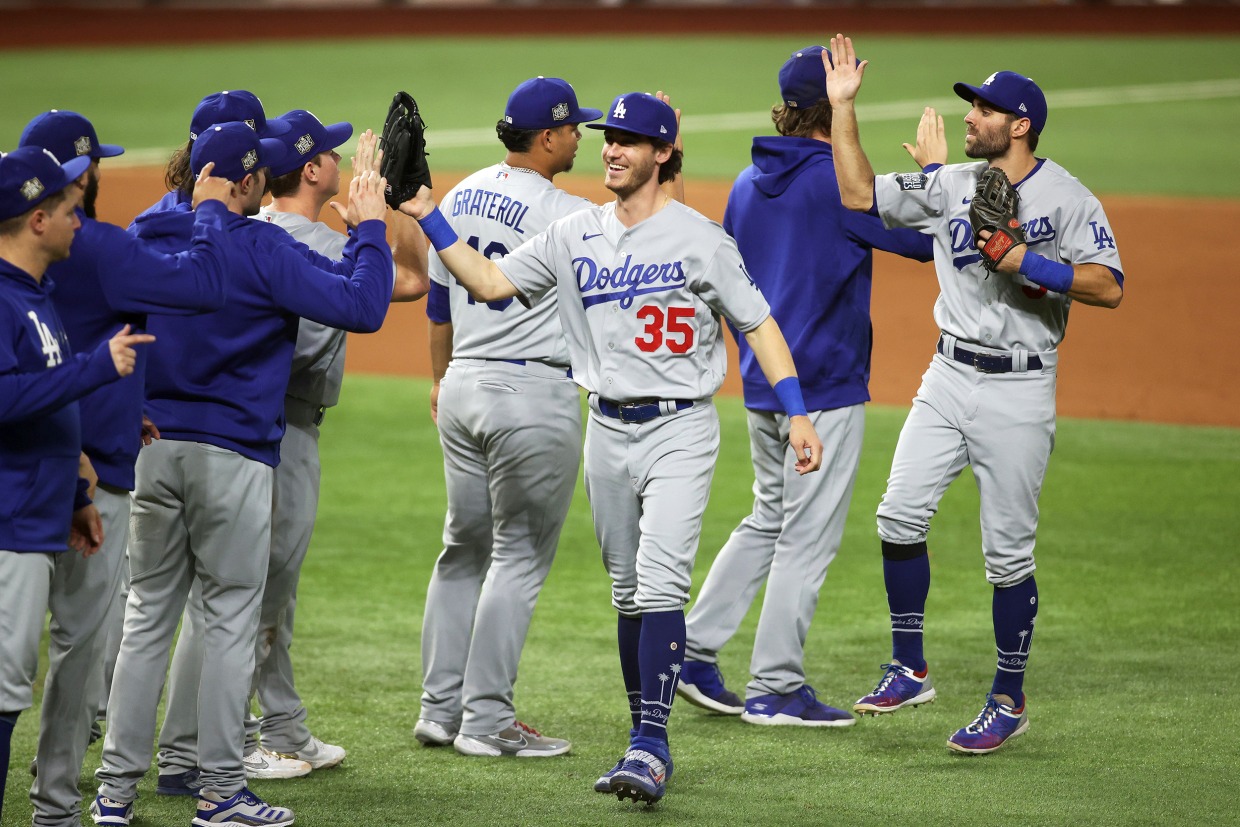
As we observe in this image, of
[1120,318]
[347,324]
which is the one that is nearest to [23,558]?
[347,324]

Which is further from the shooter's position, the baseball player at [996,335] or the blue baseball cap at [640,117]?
the baseball player at [996,335]

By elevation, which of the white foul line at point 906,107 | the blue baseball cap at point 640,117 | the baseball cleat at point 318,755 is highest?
the white foul line at point 906,107

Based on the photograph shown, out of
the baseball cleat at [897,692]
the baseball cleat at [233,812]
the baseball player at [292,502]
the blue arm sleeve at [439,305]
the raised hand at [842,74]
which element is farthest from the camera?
the blue arm sleeve at [439,305]

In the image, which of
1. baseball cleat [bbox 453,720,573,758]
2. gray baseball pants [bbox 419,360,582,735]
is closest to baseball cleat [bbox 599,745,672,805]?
baseball cleat [bbox 453,720,573,758]

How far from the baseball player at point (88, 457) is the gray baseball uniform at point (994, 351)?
2629 mm

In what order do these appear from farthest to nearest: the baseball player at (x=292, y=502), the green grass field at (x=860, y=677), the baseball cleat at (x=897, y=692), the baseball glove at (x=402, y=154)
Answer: the baseball cleat at (x=897, y=692) < the baseball player at (x=292, y=502) < the green grass field at (x=860, y=677) < the baseball glove at (x=402, y=154)

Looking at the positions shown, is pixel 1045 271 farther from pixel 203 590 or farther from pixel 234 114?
pixel 203 590

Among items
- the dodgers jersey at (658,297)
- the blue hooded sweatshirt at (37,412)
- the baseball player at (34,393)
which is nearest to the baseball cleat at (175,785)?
the baseball player at (34,393)

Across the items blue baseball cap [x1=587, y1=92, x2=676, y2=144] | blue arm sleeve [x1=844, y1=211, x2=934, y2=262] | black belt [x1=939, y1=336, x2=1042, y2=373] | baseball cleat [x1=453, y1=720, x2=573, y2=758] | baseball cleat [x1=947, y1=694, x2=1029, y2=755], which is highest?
blue baseball cap [x1=587, y1=92, x2=676, y2=144]

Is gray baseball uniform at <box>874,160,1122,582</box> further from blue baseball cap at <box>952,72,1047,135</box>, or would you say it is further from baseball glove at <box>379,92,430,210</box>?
baseball glove at <box>379,92,430,210</box>

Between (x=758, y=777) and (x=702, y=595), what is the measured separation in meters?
1.09

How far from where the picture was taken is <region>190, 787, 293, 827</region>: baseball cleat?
177 inches

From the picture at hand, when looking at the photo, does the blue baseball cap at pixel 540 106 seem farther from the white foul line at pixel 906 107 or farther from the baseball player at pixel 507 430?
the white foul line at pixel 906 107

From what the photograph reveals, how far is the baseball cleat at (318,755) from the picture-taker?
17.0ft
